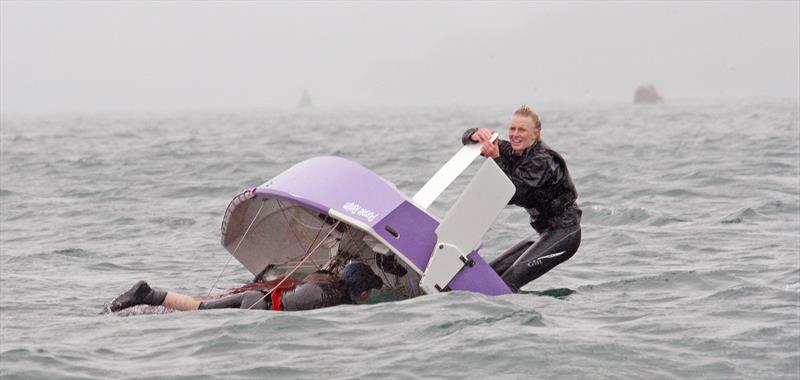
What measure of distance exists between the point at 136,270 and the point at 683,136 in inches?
1072

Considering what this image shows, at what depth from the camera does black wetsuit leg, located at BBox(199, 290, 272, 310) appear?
9.46 metres

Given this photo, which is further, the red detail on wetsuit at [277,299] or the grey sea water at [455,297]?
the red detail on wetsuit at [277,299]

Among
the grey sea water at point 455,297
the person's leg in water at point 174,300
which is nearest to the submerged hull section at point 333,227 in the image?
the grey sea water at point 455,297

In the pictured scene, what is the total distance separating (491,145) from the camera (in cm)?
988

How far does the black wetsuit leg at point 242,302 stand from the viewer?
372 inches

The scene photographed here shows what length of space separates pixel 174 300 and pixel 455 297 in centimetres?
213

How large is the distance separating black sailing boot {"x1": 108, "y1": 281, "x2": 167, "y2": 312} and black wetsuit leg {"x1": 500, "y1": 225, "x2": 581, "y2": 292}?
283 cm

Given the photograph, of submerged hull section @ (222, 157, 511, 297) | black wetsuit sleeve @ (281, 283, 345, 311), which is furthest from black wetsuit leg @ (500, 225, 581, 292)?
black wetsuit sleeve @ (281, 283, 345, 311)

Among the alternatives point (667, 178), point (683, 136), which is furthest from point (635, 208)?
point (683, 136)

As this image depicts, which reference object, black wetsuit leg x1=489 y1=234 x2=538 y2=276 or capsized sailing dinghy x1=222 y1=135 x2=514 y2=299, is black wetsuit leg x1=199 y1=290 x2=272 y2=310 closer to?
capsized sailing dinghy x1=222 y1=135 x2=514 y2=299

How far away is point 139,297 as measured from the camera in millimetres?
9430

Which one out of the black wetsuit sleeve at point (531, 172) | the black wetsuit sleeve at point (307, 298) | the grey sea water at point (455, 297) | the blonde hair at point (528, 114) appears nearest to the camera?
the grey sea water at point (455, 297)

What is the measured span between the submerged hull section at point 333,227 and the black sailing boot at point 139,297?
1018 mm

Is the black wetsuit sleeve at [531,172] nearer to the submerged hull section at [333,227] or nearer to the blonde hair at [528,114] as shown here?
the blonde hair at [528,114]
